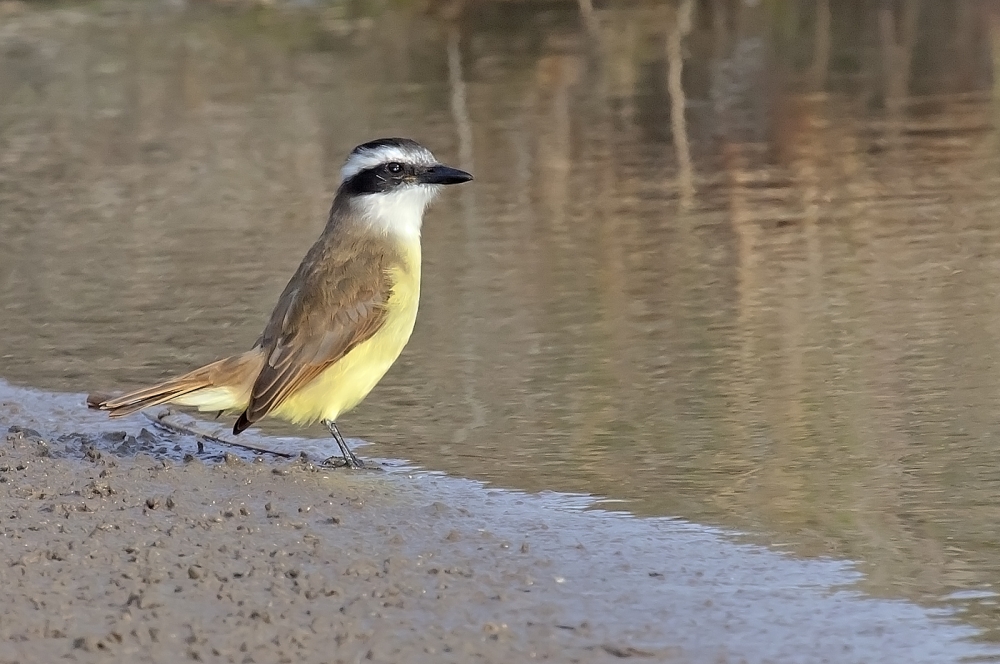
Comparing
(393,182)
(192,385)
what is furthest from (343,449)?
(393,182)

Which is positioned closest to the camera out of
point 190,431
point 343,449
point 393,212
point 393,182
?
point 343,449

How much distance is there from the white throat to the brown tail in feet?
2.79

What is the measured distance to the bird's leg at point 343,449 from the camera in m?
6.39

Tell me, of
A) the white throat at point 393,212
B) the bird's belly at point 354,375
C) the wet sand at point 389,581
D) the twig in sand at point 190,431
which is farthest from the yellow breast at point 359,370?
the wet sand at point 389,581

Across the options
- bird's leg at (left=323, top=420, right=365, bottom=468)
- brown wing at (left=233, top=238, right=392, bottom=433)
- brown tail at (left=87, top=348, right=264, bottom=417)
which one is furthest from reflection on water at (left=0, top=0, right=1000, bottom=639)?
brown tail at (left=87, top=348, right=264, bottom=417)

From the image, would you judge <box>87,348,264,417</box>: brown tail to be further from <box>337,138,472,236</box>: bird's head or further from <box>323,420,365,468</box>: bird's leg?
<box>337,138,472,236</box>: bird's head

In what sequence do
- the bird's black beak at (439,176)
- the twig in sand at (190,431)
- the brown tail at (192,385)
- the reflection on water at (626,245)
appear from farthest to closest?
the bird's black beak at (439,176), the twig in sand at (190,431), the brown tail at (192,385), the reflection on water at (626,245)

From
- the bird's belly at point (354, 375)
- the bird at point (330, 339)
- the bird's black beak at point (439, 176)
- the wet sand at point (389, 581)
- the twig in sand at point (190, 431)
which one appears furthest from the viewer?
the bird's black beak at point (439, 176)

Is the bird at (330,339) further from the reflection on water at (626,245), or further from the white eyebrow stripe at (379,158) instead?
the reflection on water at (626,245)

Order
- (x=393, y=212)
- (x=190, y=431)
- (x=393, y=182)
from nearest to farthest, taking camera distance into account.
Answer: (x=190, y=431), (x=393, y=212), (x=393, y=182)

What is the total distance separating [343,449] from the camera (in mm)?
6527

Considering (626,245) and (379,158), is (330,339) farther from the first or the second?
(626,245)

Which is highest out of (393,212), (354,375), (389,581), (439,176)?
(439,176)

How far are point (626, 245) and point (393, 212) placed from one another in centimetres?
257
